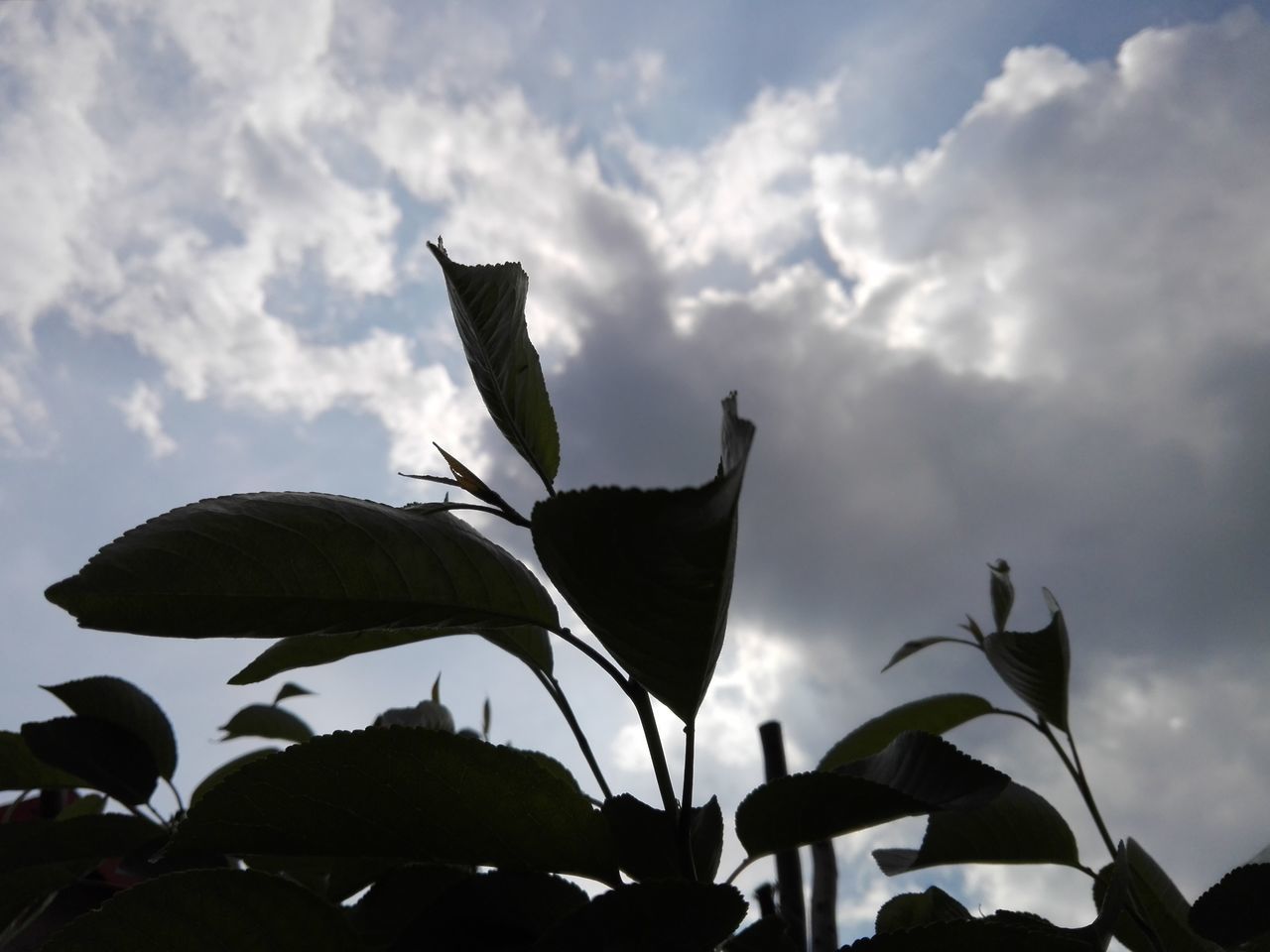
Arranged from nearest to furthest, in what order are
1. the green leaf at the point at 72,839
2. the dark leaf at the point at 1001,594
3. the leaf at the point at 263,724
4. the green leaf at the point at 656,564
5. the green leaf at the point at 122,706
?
the green leaf at the point at 656,564
the green leaf at the point at 72,839
the dark leaf at the point at 1001,594
the green leaf at the point at 122,706
the leaf at the point at 263,724

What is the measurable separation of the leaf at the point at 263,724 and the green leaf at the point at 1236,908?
1.46m

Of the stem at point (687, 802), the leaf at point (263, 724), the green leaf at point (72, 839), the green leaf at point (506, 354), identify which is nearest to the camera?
the stem at point (687, 802)

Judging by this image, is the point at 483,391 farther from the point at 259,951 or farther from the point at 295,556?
the point at 259,951

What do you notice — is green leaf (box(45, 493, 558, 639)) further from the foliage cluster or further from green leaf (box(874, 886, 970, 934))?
green leaf (box(874, 886, 970, 934))

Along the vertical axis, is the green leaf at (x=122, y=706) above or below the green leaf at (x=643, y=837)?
above

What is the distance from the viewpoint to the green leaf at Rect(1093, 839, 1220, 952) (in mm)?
1119

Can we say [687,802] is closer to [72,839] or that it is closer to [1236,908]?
[1236,908]

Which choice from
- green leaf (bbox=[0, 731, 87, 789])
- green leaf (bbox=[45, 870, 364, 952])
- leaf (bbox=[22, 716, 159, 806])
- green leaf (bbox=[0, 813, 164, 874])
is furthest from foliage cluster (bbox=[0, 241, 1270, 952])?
green leaf (bbox=[0, 731, 87, 789])

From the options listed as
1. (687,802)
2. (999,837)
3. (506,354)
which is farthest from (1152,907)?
(506,354)

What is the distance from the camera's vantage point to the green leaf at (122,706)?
1.53m

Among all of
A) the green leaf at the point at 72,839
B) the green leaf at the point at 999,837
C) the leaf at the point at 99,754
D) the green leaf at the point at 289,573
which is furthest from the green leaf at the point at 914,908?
the leaf at the point at 99,754

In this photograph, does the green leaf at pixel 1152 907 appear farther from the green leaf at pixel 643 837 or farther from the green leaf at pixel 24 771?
the green leaf at pixel 24 771

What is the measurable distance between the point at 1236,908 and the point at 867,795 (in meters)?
0.50

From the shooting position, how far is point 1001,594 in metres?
1.38
